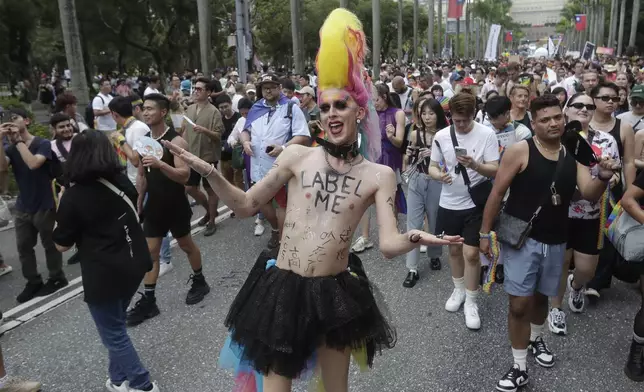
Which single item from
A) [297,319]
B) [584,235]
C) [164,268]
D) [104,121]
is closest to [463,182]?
[584,235]

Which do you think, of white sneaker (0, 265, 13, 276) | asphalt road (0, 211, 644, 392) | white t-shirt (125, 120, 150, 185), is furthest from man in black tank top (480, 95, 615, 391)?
white sneaker (0, 265, 13, 276)

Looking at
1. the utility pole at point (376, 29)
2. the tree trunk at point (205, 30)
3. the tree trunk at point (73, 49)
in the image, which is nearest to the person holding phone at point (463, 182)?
A: the tree trunk at point (73, 49)

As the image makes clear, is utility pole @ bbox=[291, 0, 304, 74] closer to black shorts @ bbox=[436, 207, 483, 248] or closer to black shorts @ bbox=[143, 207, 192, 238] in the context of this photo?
black shorts @ bbox=[143, 207, 192, 238]

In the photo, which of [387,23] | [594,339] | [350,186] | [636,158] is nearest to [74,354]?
[350,186]

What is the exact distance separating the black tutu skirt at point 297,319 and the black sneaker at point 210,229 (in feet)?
15.2

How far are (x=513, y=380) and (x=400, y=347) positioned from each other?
0.91 metres

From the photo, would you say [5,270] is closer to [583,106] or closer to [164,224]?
[164,224]

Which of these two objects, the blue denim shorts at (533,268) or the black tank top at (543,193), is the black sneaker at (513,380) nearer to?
the blue denim shorts at (533,268)

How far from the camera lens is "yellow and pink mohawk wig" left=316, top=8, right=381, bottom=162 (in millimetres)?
2598

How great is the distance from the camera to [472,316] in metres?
4.40

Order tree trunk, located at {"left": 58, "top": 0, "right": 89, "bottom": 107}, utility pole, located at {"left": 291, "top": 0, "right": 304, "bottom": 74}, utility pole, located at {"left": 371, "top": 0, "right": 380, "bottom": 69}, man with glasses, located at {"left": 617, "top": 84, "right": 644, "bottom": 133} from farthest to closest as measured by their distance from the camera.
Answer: utility pole, located at {"left": 371, "top": 0, "right": 380, "bottom": 69}, utility pole, located at {"left": 291, "top": 0, "right": 304, "bottom": 74}, tree trunk, located at {"left": 58, "top": 0, "right": 89, "bottom": 107}, man with glasses, located at {"left": 617, "top": 84, "right": 644, "bottom": 133}

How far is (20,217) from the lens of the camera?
5.25 m

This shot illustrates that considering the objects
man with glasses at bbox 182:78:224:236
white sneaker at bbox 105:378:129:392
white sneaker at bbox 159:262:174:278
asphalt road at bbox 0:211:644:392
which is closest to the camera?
white sneaker at bbox 105:378:129:392

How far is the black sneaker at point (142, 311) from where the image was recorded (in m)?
4.63
